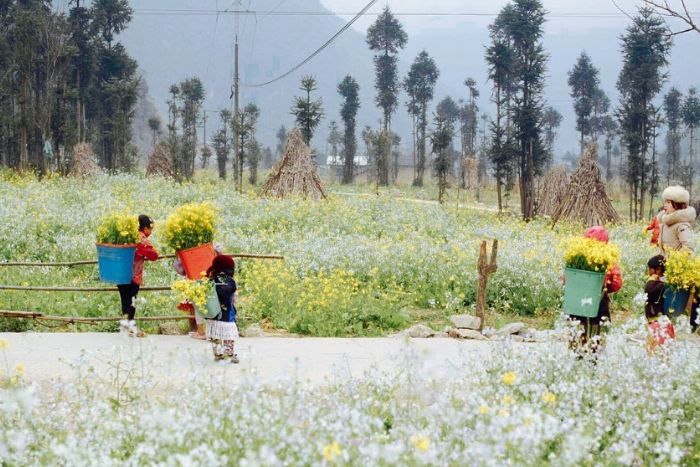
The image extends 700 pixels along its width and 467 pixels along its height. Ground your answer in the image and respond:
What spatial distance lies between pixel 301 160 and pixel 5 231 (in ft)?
37.7

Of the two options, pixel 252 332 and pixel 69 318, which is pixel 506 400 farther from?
pixel 69 318

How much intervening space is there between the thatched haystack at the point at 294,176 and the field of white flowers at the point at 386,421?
1833 centimetres

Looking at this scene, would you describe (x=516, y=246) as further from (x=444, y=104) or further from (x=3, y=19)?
(x=444, y=104)

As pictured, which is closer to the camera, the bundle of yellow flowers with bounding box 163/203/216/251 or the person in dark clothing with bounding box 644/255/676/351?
the person in dark clothing with bounding box 644/255/676/351

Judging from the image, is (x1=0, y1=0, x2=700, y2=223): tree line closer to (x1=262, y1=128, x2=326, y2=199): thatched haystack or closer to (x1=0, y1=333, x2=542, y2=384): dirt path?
(x1=262, y1=128, x2=326, y2=199): thatched haystack

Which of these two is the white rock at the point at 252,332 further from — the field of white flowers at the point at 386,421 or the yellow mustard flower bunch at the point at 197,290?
the field of white flowers at the point at 386,421

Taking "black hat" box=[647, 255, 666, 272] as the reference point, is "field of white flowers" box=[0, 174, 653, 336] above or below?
below

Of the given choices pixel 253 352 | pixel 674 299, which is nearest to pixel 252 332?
→ pixel 253 352

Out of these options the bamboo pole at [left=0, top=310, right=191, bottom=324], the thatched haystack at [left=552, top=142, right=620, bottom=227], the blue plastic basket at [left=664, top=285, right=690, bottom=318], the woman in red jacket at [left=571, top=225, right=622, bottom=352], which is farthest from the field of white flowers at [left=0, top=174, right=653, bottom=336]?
the blue plastic basket at [left=664, top=285, right=690, bottom=318]

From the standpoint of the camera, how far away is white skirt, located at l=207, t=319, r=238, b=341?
706 cm

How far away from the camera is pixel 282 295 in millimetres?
10039

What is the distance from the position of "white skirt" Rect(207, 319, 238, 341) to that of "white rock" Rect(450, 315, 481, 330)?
11.4 ft

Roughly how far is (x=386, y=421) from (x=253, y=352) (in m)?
2.63

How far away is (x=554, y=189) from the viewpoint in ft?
92.2
